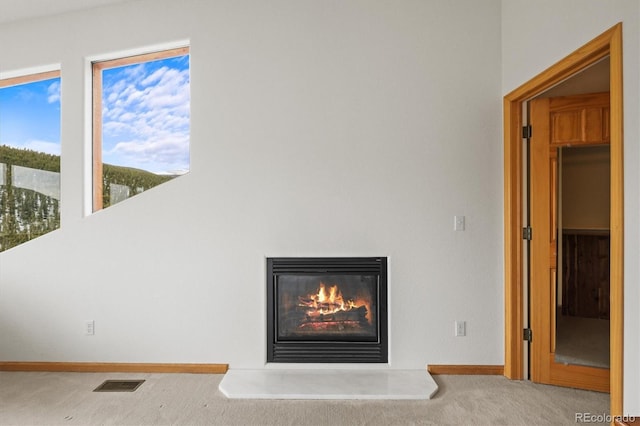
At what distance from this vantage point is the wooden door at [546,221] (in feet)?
9.19

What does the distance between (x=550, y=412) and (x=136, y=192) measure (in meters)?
3.56

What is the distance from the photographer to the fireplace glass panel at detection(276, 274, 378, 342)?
10.1ft

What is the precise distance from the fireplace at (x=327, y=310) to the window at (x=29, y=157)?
6.98ft

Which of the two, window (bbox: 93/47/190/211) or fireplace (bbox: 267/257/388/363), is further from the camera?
window (bbox: 93/47/190/211)

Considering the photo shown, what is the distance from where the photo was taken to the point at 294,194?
305cm

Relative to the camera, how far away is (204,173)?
3.09 meters

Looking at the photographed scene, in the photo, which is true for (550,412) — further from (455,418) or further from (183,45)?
(183,45)

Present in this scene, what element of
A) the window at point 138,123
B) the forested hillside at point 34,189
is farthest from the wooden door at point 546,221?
the forested hillside at point 34,189

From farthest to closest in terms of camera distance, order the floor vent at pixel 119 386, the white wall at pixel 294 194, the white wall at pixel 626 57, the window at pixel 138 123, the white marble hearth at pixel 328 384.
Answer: the window at pixel 138 123
the white wall at pixel 294 194
the floor vent at pixel 119 386
the white marble hearth at pixel 328 384
the white wall at pixel 626 57

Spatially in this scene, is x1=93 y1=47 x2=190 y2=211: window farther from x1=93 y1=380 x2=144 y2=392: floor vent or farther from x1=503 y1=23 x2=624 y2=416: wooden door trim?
x1=503 y1=23 x2=624 y2=416: wooden door trim

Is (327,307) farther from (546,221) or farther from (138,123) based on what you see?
(138,123)

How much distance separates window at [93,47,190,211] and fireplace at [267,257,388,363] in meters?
1.34

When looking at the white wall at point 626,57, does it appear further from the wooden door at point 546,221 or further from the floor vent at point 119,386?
the floor vent at point 119,386

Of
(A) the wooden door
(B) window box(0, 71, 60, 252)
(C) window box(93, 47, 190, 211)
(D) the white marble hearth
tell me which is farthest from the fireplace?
(B) window box(0, 71, 60, 252)
